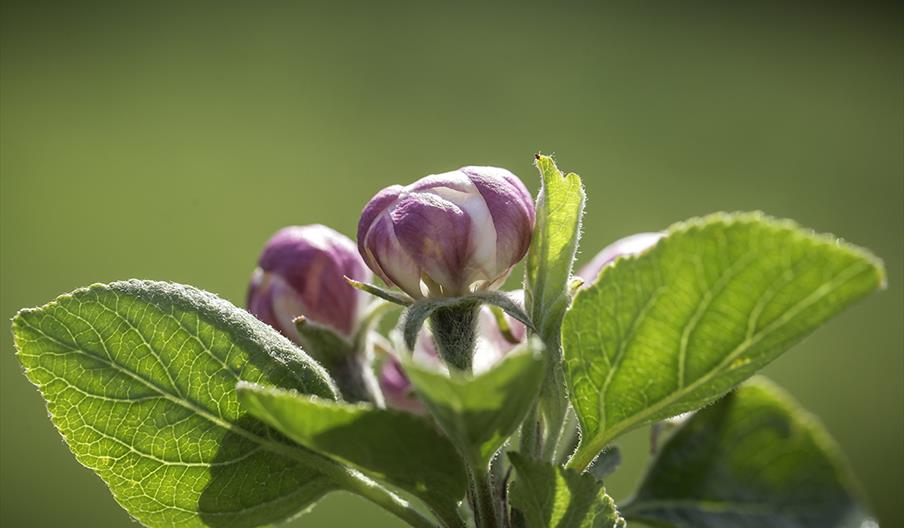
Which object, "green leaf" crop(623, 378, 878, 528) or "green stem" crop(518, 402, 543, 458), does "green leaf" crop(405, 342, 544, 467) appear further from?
"green leaf" crop(623, 378, 878, 528)

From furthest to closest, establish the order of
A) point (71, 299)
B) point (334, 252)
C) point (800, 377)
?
point (800, 377)
point (334, 252)
point (71, 299)

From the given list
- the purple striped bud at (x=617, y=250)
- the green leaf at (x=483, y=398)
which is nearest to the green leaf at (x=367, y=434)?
the green leaf at (x=483, y=398)

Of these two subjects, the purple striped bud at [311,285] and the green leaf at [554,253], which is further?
the purple striped bud at [311,285]

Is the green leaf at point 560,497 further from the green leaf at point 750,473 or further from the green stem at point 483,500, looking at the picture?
the green leaf at point 750,473

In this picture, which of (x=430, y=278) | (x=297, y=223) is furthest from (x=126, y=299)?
(x=297, y=223)

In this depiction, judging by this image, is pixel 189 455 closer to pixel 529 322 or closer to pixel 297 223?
pixel 529 322

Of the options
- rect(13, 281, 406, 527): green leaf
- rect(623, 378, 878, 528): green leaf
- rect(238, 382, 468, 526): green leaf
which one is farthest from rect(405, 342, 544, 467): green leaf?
rect(623, 378, 878, 528): green leaf

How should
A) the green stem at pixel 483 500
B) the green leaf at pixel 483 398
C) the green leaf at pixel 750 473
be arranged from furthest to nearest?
the green leaf at pixel 750 473 < the green stem at pixel 483 500 < the green leaf at pixel 483 398
